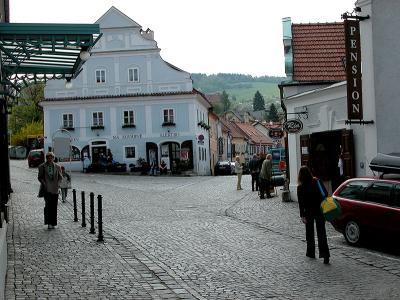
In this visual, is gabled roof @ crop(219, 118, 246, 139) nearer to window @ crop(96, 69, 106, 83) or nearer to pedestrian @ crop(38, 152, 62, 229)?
window @ crop(96, 69, 106, 83)

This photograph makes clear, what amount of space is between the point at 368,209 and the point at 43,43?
7.79 m

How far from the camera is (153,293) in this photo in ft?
29.0

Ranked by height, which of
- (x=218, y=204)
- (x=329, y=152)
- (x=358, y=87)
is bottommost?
(x=218, y=204)

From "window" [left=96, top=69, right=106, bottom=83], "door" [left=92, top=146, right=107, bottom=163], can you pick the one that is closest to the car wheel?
"door" [left=92, top=146, right=107, bottom=163]

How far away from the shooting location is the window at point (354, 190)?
1379cm

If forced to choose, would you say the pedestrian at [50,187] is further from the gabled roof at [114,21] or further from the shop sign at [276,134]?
the gabled roof at [114,21]

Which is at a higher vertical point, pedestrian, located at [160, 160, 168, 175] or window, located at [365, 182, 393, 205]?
window, located at [365, 182, 393, 205]

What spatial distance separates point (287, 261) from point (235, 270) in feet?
4.51

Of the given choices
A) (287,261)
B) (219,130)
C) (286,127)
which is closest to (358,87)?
(286,127)

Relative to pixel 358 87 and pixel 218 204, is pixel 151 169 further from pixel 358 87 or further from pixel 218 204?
pixel 358 87

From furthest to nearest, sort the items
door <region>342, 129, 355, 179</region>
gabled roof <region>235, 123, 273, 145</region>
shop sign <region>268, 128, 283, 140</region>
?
gabled roof <region>235, 123, 273, 145</region>
shop sign <region>268, 128, 283, 140</region>
door <region>342, 129, 355, 179</region>

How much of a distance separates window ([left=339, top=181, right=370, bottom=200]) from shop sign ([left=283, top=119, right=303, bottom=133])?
25.9 feet

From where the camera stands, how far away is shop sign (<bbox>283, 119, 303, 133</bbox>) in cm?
2222

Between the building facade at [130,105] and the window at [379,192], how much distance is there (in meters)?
40.7
